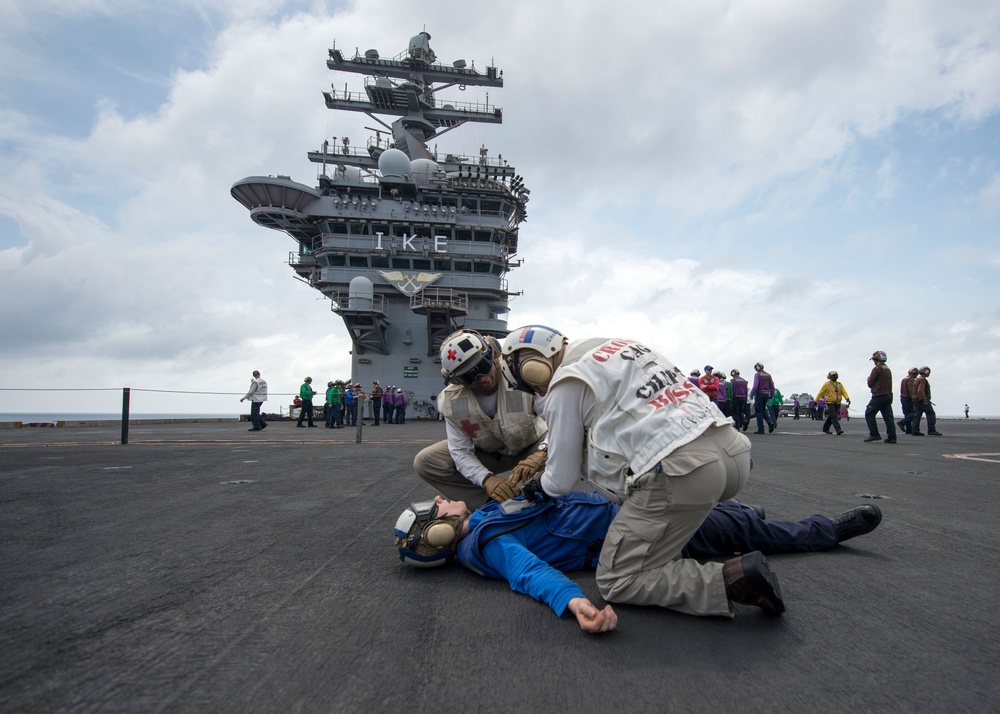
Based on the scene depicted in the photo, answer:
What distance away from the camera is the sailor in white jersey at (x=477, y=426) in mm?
3484

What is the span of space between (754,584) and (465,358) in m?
2.03

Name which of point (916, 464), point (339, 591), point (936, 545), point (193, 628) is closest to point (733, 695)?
point (339, 591)

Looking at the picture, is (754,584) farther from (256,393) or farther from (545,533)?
(256,393)

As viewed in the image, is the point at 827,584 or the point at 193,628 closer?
the point at 193,628

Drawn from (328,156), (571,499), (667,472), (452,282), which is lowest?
(571,499)

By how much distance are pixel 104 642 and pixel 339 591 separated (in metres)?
0.87

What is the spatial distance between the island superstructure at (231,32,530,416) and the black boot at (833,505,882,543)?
26.7 m

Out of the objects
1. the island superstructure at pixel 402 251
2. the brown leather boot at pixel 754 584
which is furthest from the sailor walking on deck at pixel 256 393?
the brown leather boot at pixel 754 584

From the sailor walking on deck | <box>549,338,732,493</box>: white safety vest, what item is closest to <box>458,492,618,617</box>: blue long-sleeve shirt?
<box>549,338,732,493</box>: white safety vest

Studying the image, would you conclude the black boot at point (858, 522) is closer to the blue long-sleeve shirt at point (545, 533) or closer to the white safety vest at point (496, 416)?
the blue long-sleeve shirt at point (545, 533)

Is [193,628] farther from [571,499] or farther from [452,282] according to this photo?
[452,282]

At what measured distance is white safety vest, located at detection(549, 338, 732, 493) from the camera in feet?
7.34

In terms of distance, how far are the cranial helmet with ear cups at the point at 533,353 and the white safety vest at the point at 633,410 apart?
18 centimetres

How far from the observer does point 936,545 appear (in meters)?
3.14
